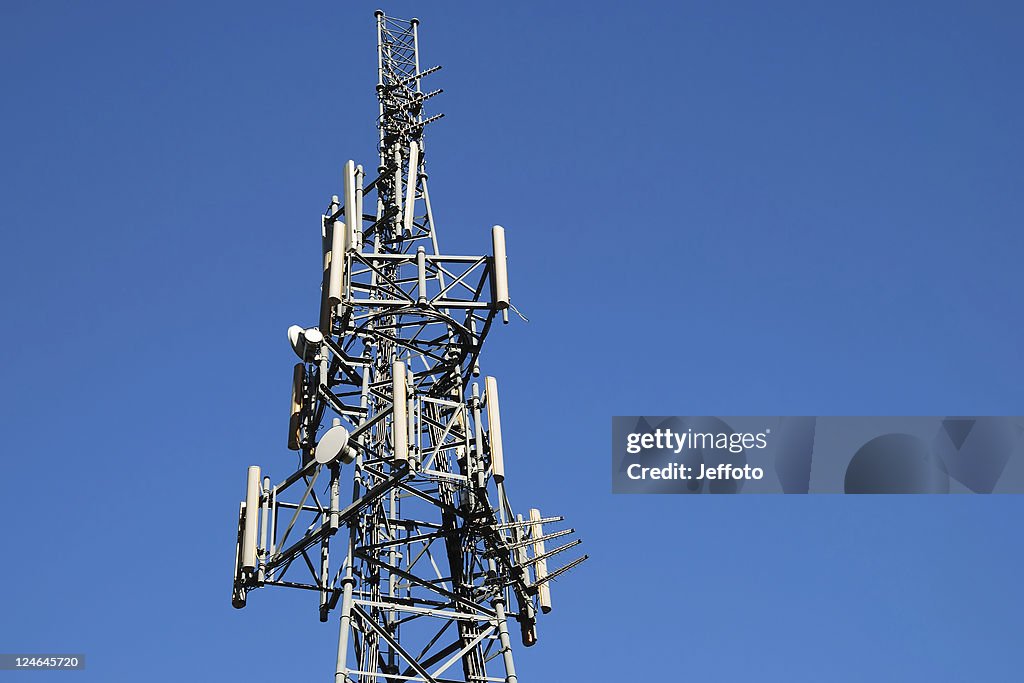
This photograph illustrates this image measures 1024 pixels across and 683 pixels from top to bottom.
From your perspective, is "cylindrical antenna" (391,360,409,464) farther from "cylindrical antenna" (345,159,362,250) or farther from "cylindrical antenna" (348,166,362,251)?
"cylindrical antenna" (345,159,362,250)

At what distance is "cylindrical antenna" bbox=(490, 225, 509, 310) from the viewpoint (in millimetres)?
40094

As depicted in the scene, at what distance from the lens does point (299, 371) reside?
4116cm

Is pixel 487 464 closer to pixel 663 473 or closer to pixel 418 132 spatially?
pixel 663 473

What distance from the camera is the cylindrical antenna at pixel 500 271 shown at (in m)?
40.1

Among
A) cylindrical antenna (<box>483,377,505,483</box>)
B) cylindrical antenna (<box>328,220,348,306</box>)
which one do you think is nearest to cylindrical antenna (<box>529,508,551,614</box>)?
cylindrical antenna (<box>483,377,505,483</box>)

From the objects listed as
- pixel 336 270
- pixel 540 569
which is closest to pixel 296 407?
pixel 336 270

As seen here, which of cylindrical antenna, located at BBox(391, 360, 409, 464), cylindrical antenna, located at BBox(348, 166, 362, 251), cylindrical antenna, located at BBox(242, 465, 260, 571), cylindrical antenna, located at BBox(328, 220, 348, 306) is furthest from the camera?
cylindrical antenna, located at BBox(348, 166, 362, 251)

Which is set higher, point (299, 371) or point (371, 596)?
point (299, 371)

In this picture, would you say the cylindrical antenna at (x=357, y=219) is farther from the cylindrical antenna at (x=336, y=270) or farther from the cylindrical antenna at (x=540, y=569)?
the cylindrical antenna at (x=540, y=569)

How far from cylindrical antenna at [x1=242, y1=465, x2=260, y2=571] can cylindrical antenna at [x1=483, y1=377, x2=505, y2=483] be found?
18.5ft

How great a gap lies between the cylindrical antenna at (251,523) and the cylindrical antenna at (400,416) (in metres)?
3.94
